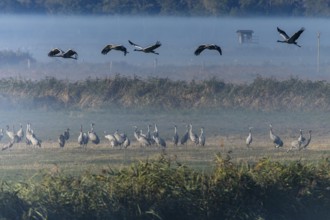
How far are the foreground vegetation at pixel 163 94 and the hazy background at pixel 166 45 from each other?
19.4 ft

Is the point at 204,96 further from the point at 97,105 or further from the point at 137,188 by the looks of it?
the point at 137,188

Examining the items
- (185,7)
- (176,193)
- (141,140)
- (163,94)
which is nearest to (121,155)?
(141,140)

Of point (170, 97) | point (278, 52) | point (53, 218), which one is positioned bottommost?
point (278, 52)

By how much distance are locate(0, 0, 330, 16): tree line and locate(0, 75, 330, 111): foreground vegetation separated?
70.5 ft

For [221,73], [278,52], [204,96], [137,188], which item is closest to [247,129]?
[204,96]

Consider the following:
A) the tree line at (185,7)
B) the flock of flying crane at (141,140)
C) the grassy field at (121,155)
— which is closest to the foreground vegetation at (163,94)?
the grassy field at (121,155)

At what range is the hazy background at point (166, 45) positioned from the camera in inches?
1821

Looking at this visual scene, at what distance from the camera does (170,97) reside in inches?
1436

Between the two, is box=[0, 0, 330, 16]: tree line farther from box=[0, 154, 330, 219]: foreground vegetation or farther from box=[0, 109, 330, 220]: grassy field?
box=[0, 154, 330, 219]: foreground vegetation

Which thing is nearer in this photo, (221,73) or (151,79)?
(151,79)

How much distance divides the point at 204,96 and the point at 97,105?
378 centimetres

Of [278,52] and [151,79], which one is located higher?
[151,79]

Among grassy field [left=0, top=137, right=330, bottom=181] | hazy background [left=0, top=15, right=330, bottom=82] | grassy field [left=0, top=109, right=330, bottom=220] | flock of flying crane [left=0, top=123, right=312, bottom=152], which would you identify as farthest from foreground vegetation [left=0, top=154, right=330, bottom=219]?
hazy background [left=0, top=15, right=330, bottom=82]

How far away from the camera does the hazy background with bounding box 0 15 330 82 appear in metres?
46.2
